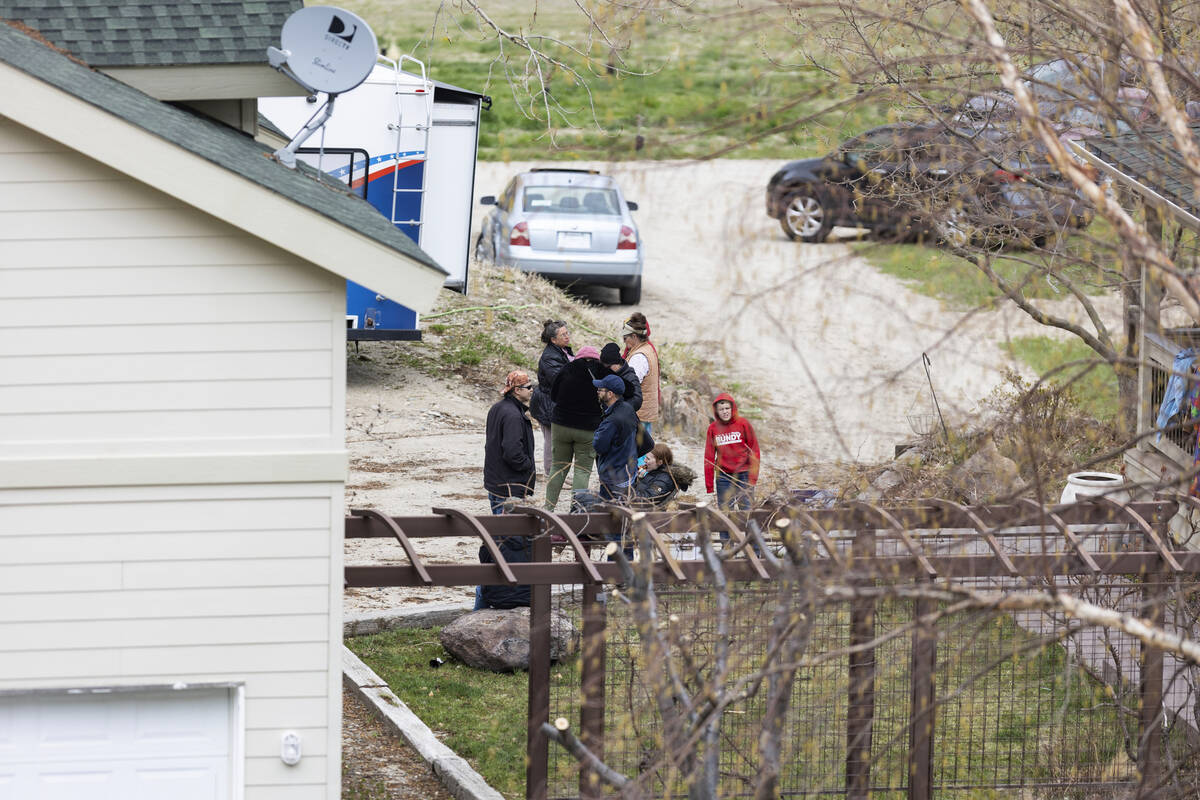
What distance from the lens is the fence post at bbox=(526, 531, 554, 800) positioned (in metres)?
7.29

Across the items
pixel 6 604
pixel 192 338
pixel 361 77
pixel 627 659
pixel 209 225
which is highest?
pixel 361 77

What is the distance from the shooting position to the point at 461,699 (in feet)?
32.4

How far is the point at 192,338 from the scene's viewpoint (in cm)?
596

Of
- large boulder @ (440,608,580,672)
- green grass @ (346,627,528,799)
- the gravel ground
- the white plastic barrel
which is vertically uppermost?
the white plastic barrel

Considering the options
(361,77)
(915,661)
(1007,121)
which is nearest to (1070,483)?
(1007,121)

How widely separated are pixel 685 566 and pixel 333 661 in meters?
1.90

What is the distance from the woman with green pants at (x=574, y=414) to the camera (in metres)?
12.0

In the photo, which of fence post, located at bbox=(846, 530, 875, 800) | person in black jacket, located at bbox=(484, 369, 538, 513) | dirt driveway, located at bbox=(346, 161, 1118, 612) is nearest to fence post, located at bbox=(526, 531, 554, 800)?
fence post, located at bbox=(846, 530, 875, 800)

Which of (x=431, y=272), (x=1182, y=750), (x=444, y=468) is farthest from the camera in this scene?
(x=444, y=468)

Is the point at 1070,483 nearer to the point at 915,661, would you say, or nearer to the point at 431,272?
the point at 915,661

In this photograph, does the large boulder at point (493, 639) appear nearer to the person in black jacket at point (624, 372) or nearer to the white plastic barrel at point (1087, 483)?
the person in black jacket at point (624, 372)

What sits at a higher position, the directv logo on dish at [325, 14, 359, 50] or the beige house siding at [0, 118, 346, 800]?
the directv logo on dish at [325, 14, 359, 50]

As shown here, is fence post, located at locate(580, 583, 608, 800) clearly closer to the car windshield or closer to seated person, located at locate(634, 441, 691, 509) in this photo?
seated person, located at locate(634, 441, 691, 509)

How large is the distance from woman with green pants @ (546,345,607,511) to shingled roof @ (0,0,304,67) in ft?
16.9
